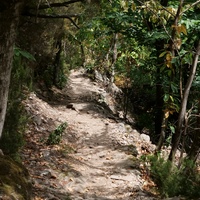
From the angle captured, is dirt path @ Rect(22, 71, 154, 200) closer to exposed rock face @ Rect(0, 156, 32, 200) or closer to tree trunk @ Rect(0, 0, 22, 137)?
exposed rock face @ Rect(0, 156, 32, 200)

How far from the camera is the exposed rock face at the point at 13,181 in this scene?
320cm

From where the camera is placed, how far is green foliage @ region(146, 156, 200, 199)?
4.87 m

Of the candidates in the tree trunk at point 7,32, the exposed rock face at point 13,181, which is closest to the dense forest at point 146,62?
the tree trunk at point 7,32

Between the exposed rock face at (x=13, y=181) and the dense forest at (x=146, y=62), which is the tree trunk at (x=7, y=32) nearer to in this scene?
the dense forest at (x=146, y=62)

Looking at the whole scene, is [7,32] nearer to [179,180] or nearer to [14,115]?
[14,115]

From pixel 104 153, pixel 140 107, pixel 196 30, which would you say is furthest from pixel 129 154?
pixel 140 107

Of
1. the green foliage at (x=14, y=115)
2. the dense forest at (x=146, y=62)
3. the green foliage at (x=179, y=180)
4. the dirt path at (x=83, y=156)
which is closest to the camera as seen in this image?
the dense forest at (x=146, y=62)

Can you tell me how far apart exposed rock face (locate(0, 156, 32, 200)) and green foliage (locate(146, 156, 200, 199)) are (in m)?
2.53

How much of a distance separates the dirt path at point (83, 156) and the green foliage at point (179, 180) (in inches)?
Answer: 19.7

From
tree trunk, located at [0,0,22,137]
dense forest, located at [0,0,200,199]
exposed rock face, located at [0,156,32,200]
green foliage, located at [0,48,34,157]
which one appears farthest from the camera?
green foliage, located at [0,48,34,157]

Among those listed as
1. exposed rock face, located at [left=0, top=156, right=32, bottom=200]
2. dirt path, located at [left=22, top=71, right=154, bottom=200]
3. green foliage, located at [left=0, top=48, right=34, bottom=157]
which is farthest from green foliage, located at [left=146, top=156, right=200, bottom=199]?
green foliage, located at [left=0, top=48, right=34, bottom=157]

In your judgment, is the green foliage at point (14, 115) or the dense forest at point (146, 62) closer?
the dense forest at point (146, 62)

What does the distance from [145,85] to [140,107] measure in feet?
5.88

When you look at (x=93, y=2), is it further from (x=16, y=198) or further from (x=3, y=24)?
(x=16, y=198)
